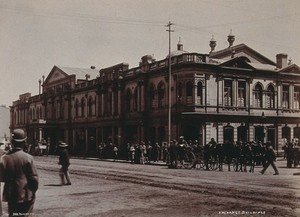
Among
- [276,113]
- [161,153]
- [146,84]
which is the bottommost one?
[161,153]

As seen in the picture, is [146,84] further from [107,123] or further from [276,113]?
[276,113]

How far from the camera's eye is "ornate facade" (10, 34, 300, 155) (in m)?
33.9

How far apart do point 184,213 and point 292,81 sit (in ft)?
105

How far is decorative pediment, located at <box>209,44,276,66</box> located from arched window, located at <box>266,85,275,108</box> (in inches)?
158

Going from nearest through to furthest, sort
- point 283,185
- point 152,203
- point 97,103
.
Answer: point 152,203
point 283,185
point 97,103

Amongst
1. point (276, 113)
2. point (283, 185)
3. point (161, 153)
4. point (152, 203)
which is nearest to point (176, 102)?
point (161, 153)

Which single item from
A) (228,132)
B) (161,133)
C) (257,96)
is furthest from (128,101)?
(257,96)

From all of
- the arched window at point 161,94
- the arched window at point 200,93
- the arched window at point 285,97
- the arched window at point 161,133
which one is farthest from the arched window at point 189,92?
the arched window at point 285,97

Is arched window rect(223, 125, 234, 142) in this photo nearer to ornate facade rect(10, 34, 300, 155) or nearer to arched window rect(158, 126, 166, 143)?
ornate facade rect(10, 34, 300, 155)

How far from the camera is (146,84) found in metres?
39.2

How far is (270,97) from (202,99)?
774 centimetres

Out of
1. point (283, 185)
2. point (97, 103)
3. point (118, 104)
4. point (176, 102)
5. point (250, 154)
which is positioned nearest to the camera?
point (283, 185)

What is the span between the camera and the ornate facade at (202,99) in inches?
1336

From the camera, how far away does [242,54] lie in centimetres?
4066
